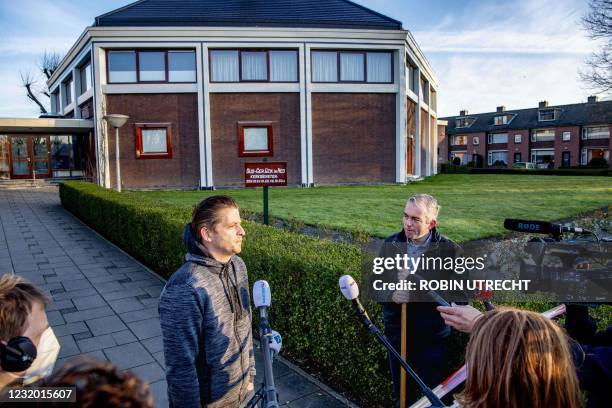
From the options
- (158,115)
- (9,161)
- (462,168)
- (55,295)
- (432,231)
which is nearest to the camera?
(432,231)

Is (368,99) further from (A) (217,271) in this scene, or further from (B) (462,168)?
(B) (462,168)

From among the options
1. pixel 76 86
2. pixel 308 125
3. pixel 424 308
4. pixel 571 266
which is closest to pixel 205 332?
pixel 424 308

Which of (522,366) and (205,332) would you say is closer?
(522,366)

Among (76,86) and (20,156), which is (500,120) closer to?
(76,86)

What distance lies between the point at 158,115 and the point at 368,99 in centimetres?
1187

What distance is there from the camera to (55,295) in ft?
23.1

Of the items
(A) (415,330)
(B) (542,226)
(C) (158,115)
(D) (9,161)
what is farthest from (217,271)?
(D) (9,161)

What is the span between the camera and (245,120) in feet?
81.4

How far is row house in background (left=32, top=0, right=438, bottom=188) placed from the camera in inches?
948

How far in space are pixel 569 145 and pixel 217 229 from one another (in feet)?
232

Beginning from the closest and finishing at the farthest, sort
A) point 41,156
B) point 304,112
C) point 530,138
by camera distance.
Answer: point 304,112 → point 41,156 → point 530,138

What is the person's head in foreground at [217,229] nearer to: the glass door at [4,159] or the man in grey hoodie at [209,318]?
the man in grey hoodie at [209,318]

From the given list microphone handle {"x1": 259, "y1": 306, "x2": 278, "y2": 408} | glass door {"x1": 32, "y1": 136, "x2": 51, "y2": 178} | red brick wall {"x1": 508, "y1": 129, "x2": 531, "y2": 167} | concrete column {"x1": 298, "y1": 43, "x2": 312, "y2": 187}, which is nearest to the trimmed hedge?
microphone handle {"x1": 259, "y1": 306, "x2": 278, "y2": 408}

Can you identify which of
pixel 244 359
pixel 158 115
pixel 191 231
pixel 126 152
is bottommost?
pixel 244 359
